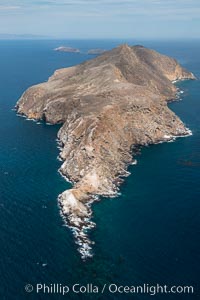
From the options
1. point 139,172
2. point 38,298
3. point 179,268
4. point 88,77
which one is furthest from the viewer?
point 88,77

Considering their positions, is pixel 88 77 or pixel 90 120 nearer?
pixel 90 120

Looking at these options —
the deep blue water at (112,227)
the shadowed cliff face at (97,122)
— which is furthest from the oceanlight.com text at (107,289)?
the shadowed cliff face at (97,122)

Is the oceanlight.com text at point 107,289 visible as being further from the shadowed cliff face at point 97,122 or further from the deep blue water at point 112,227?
the shadowed cliff face at point 97,122

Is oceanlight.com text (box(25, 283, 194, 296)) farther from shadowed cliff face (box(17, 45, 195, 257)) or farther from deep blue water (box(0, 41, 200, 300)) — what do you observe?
shadowed cliff face (box(17, 45, 195, 257))

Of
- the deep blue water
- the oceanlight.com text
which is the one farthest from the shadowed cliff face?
the oceanlight.com text

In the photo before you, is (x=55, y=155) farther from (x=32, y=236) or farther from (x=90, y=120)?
(x=32, y=236)

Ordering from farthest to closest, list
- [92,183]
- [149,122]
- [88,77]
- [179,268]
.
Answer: [88,77], [149,122], [92,183], [179,268]

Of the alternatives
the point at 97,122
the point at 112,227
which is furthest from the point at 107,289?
the point at 97,122

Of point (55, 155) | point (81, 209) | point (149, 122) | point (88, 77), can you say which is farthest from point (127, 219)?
point (88, 77)
